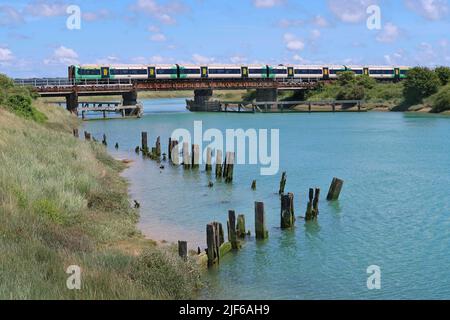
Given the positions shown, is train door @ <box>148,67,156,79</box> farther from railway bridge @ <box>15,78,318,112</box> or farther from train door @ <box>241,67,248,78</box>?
train door @ <box>241,67,248,78</box>

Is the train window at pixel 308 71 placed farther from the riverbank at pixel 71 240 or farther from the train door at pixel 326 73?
the riverbank at pixel 71 240

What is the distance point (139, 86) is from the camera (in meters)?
90.9

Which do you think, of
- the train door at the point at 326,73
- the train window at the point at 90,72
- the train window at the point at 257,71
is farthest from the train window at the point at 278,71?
the train window at the point at 90,72

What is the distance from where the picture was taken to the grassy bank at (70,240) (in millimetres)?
10406

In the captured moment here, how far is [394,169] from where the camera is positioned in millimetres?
33938

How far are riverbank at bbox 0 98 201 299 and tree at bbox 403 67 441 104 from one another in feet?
243

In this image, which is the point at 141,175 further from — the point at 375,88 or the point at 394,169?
the point at 375,88

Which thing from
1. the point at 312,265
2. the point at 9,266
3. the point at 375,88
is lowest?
the point at 312,265

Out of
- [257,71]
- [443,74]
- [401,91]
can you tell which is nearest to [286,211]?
[443,74]

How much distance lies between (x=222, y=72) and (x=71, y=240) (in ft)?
295

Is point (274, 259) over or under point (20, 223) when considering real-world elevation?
under

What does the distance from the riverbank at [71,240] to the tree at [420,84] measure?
7399 cm

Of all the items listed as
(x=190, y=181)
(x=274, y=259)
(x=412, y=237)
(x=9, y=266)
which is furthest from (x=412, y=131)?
(x=9, y=266)
